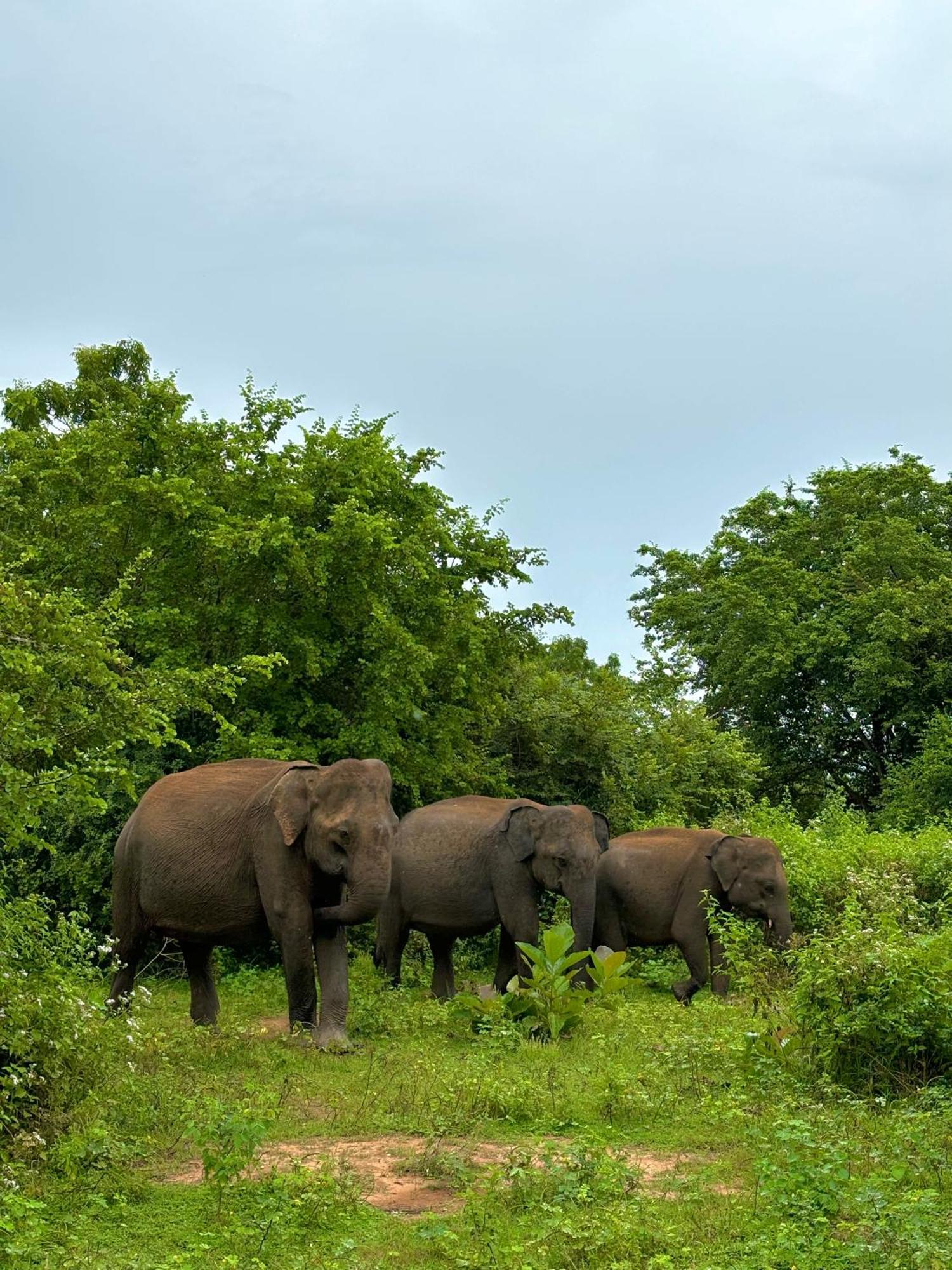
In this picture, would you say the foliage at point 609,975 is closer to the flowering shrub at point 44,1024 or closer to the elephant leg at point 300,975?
the elephant leg at point 300,975

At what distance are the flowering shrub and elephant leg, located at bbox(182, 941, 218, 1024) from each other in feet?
15.1

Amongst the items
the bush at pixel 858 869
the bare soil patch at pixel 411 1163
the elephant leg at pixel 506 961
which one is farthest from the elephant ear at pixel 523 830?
the bare soil patch at pixel 411 1163

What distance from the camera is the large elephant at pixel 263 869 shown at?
1168 centimetres

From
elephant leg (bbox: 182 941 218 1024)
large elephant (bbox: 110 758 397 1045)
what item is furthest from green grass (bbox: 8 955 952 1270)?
elephant leg (bbox: 182 941 218 1024)

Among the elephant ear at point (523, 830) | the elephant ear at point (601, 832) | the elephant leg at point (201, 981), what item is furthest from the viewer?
the elephant ear at point (601, 832)

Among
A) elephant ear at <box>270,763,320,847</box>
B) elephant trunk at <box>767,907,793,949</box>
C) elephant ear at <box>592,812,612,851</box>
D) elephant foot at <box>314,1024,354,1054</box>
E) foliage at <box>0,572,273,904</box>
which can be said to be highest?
foliage at <box>0,572,273,904</box>

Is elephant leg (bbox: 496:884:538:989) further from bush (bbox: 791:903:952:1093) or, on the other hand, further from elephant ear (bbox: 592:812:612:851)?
bush (bbox: 791:903:952:1093)

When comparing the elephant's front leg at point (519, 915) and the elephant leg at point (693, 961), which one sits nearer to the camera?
the elephant's front leg at point (519, 915)

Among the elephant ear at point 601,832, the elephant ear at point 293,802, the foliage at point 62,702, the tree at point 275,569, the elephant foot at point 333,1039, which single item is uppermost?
the tree at point 275,569

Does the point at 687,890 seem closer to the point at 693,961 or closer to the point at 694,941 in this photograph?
the point at 694,941

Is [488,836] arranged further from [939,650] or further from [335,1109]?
[939,650]

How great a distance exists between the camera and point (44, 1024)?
303 inches

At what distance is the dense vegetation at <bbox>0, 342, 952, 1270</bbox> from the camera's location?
6.74 meters

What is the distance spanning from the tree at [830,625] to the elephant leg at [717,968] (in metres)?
18.0
